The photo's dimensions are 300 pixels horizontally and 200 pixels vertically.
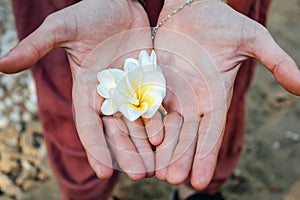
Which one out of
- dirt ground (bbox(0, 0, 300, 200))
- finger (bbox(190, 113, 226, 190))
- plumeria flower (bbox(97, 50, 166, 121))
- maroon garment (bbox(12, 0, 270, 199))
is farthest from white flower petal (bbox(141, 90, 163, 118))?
dirt ground (bbox(0, 0, 300, 200))

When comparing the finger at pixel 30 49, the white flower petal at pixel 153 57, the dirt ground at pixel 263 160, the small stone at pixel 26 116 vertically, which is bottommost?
the dirt ground at pixel 263 160

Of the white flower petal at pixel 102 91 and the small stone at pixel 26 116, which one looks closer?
the white flower petal at pixel 102 91

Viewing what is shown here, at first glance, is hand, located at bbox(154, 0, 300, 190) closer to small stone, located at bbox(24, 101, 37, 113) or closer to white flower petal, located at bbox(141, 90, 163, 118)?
white flower petal, located at bbox(141, 90, 163, 118)

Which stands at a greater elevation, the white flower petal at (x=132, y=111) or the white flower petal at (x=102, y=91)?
the white flower petal at (x=102, y=91)

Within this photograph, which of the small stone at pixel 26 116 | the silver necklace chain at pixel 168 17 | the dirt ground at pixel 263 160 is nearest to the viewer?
the silver necklace chain at pixel 168 17

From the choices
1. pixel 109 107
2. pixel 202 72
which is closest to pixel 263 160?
pixel 202 72

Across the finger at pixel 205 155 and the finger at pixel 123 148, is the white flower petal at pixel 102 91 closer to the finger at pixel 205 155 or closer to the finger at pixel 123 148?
the finger at pixel 123 148

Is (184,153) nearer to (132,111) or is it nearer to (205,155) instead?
(205,155)

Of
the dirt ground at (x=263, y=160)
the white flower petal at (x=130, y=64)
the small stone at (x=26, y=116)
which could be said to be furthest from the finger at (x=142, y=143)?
the small stone at (x=26, y=116)
